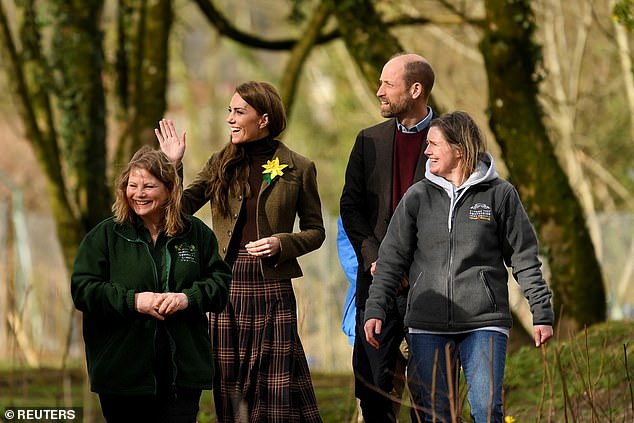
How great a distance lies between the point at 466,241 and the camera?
527 cm

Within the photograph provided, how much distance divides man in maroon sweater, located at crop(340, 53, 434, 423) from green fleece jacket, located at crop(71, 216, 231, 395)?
2.98 feet

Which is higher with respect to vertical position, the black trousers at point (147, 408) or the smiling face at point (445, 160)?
the smiling face at point (445, 160)

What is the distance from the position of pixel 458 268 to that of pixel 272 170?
1.21m

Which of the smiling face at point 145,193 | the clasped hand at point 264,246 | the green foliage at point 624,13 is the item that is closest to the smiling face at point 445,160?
the clasped hand at point 264,246

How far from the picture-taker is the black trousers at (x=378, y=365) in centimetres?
585

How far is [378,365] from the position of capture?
589 cm

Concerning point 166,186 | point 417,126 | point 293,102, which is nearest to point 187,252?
point 166,186

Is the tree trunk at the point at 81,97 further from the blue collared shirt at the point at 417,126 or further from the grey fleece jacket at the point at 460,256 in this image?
the grey fleece jacket at the point at 460,256

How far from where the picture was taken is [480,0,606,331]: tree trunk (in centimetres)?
1001

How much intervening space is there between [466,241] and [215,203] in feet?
4.46

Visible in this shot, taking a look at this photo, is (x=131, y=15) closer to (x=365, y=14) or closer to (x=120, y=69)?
(x=120, y=69)

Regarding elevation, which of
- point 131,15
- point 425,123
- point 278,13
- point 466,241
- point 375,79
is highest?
point 278,13

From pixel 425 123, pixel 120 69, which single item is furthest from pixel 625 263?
pixel 425 123

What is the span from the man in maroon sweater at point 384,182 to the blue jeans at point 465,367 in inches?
21.1
